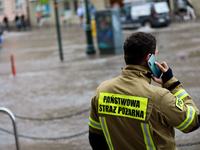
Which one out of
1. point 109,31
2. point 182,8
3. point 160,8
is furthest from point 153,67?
point 182,8

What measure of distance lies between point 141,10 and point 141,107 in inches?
869

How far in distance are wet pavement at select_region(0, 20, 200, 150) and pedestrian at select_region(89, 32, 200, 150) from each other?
2.94m

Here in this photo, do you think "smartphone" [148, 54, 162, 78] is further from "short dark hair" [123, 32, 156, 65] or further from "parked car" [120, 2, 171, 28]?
"parked car" [120, 2, 171, 28]

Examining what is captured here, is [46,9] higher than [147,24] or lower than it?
higher

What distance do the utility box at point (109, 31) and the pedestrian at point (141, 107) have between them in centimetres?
1225

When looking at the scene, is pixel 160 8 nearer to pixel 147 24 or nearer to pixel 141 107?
pixel 147 24

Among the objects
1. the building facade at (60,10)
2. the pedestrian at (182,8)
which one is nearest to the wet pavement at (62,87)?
the pedestrian at (182,8)

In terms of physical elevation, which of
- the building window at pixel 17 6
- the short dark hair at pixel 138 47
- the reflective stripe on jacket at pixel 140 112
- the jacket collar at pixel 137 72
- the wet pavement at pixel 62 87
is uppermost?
the building window at pixel 17 6

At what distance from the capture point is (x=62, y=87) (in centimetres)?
973

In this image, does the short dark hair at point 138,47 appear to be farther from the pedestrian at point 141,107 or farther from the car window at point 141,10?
the car window at point 141,10

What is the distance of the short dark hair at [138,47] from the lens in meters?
2.41

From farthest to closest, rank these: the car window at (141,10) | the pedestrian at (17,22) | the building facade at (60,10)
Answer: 1. the building facade at (60,10)
2. the pedestrian at (17,22)
3. the car window at (141,10)

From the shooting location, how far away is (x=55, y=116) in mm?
7281

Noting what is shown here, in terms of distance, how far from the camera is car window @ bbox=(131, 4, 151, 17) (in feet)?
76.8
